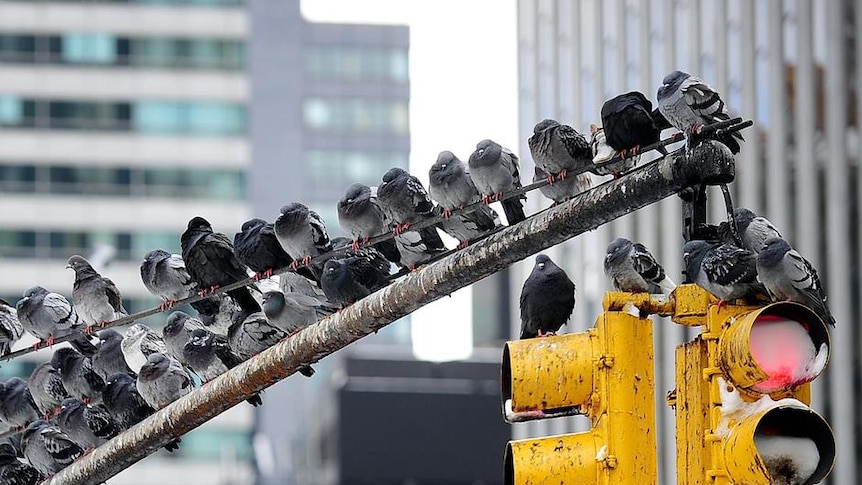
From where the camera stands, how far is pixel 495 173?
32.0 ft

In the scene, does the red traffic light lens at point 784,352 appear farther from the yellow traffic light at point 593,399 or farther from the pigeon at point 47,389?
the pigeon at point 47,389

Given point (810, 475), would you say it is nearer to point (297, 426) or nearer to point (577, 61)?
point (577, 61)

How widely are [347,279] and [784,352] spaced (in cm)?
384

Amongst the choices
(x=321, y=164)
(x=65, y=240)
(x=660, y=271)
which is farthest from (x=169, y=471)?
(x=660, y=271)

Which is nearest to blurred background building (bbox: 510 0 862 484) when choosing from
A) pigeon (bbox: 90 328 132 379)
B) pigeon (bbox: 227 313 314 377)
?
pigeon (bbox: 90 328 132 379)

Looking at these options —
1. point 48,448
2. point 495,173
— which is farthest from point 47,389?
point 495,173

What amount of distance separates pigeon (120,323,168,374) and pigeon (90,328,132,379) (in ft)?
0.21

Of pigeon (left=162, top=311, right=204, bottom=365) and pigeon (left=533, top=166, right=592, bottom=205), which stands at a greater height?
pigeon (left=533, top=166, right=592, bottom=205)

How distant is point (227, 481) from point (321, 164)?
37.4 meters

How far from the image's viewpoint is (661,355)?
3747 cm

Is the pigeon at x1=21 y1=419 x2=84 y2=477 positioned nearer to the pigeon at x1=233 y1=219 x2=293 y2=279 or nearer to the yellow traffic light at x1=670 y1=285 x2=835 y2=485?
the pigeon at x1=233 y1=219 x2=293 y2=279

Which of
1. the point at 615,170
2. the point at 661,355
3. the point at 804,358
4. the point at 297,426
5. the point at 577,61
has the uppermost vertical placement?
the point at 577,61

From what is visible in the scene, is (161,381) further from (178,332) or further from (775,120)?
(775,120)

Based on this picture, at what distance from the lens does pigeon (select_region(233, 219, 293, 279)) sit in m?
9.80
